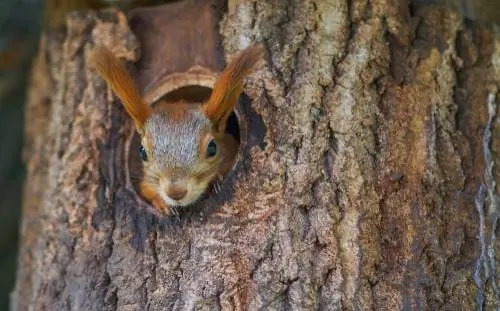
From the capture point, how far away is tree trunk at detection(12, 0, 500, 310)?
216 cm

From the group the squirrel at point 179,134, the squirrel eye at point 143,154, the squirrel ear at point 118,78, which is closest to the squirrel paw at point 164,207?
the squirrel at point 179,134

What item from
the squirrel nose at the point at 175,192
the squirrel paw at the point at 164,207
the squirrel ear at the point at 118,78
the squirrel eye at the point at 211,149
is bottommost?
the squirrel paw at the point at 164,207

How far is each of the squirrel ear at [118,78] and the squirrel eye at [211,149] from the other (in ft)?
0.69

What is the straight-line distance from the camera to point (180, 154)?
2273 mm

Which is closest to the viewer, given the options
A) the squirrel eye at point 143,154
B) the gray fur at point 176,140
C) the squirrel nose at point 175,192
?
the squirrel nose at point 175,192

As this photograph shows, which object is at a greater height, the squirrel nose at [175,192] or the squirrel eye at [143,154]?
the squirrel eye at [143,154]

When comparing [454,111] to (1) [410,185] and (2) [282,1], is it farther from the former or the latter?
(2) [282,1]

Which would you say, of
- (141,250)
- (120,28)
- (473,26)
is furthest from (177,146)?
(473,26)

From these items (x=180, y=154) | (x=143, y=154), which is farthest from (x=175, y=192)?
(x=143, y=154)

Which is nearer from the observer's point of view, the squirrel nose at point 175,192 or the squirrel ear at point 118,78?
the squirrel nose at point 175,192

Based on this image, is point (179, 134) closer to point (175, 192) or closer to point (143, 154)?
point (143, 154)

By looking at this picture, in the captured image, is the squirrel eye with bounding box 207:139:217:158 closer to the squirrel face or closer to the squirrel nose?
the squirrel face

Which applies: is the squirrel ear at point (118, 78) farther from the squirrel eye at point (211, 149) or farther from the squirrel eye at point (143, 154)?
the squirrel eye at point (211, 149)

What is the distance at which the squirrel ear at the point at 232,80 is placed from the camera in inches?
85.9
